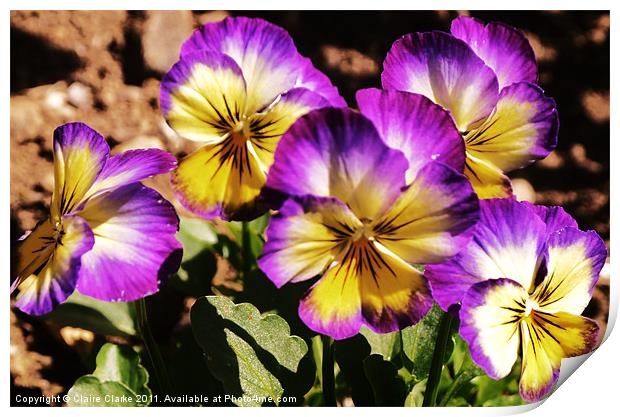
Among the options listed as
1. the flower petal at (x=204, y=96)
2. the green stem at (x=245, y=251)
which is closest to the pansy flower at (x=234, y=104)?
the flower petal at (x=204, y=96)

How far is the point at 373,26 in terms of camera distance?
74 centimetres

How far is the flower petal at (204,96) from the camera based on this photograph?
1.75ft

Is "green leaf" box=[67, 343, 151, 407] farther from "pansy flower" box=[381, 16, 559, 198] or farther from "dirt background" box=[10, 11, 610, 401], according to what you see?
"pansy flower" box=[381, 16, 559, 198]

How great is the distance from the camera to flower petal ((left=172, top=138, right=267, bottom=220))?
0.54m

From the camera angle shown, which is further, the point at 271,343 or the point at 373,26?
the point at 373,26

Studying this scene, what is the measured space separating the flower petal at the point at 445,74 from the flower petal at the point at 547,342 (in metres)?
0.15

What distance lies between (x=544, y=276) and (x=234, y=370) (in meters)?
0.25

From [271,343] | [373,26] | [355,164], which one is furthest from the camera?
[373,26]

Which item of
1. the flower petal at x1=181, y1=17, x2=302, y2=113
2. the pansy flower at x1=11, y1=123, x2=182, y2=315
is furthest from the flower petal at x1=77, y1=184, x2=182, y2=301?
the flower petal at x1=181, y1=17, x2=302, y2=113

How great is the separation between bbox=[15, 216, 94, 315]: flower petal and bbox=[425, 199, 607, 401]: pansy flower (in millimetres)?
234

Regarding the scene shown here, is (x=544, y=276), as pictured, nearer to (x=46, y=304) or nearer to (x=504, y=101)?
(x=504, y=101)

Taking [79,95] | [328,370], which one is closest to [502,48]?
[328,370]

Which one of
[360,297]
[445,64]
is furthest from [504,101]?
[360,297]

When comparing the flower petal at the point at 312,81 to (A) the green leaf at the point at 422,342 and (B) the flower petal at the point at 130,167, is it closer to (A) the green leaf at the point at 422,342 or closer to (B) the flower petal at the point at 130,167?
(B) the flower petal at the point at 130,167
